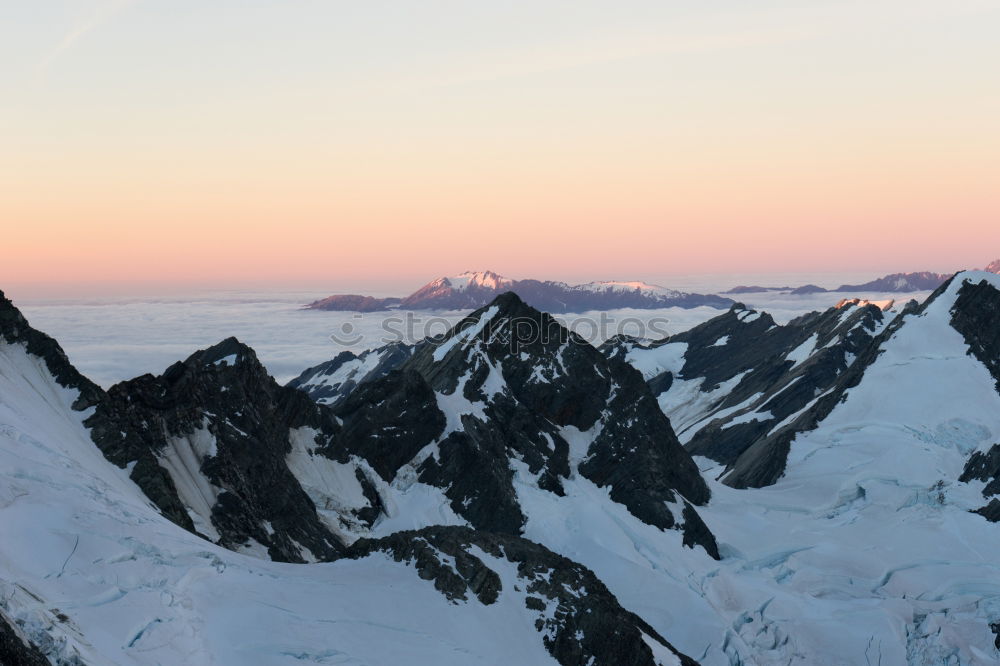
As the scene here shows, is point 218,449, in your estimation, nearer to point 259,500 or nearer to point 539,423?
point 259,500

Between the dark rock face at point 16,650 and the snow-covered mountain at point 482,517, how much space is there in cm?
23

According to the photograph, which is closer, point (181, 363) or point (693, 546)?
point (181, 363)

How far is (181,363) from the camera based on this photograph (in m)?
99.1

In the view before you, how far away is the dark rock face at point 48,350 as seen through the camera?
81.4 meters

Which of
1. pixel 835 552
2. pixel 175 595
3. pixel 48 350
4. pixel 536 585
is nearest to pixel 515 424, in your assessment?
pixel 835 552

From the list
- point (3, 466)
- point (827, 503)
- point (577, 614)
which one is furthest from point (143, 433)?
point (827, 503)

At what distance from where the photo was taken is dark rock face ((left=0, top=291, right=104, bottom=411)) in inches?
3204

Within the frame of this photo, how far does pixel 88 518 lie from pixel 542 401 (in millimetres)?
94770

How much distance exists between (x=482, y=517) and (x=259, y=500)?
34351 mm

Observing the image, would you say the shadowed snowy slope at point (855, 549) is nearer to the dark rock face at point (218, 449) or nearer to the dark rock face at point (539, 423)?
the dark rock face at point (539, 423)

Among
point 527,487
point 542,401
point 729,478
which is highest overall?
point 542,401

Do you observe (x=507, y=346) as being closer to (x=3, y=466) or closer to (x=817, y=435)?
(x=817, y=435)

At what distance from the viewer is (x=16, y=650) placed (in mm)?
37062

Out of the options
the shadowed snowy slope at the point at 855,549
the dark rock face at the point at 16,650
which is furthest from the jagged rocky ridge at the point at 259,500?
the shadowed snowy slope at the point at 855,549
